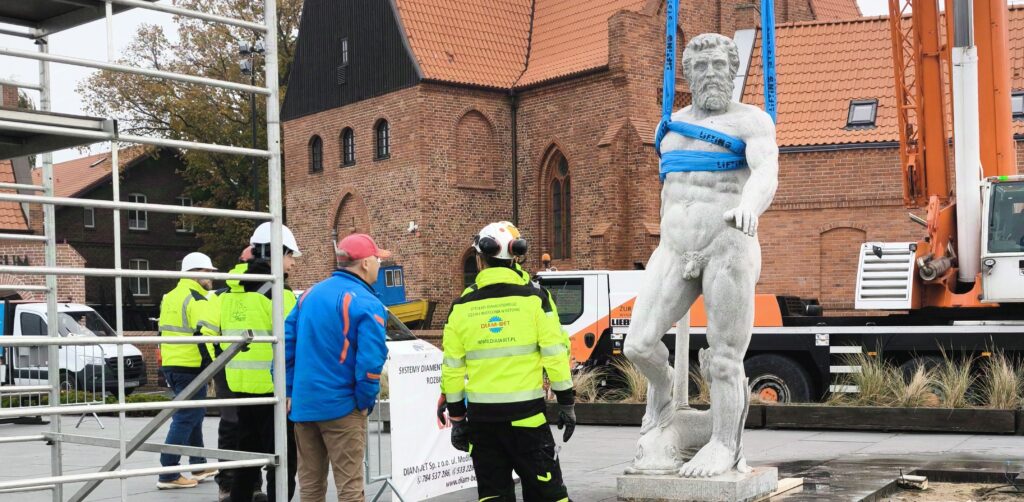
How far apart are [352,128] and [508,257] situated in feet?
114

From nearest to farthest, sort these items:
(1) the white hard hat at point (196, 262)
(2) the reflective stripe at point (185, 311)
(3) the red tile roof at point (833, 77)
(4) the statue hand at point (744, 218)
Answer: (4) the statue hand at point (744, 218) → (1) the white hard hat at point (196, 262) → (2) the reflective stripe at point (185, 311) → (3) the red tile roof at point (833, 77)

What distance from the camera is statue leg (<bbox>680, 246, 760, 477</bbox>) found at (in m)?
7.45

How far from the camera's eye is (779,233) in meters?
30.5

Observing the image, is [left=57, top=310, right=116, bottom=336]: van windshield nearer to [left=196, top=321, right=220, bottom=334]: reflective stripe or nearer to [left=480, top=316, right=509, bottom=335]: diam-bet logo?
[left=196, top=321, right=220, bottom=334]: reflective stripe

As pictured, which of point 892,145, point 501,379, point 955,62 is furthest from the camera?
point 892,145

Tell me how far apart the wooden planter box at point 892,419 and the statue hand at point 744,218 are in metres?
7.40

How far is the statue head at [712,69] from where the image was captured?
7.61 meters

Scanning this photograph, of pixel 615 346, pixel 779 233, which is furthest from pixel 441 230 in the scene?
pixel 615 346

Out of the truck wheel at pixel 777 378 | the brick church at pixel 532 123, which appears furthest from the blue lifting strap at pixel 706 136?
the brick church at pixel 532 123

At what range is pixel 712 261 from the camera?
748 centimetres

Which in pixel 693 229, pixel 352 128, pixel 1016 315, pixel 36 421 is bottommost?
pixel 36 421

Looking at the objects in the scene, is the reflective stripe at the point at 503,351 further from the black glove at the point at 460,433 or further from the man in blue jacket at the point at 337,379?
the man in blue jacket at the point at 337,379

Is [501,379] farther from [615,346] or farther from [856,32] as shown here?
[856,32]

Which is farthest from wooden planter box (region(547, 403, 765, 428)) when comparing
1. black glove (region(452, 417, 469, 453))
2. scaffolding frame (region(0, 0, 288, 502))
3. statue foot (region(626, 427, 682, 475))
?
scaffolding frame (region(0, 0, 288, 502))
